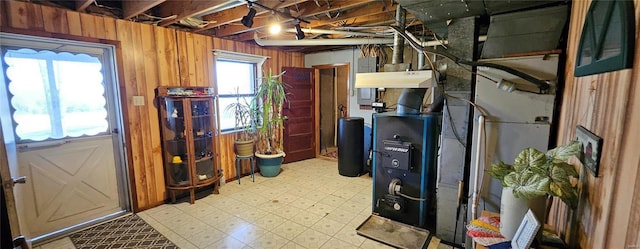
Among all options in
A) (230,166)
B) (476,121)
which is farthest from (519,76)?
(230,166)

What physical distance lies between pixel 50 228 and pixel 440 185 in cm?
386

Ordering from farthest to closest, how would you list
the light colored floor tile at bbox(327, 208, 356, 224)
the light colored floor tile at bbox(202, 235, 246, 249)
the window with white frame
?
1. the window with white frame
2. the light colored floor tile at bbox(327, 208, 356, 224)
3. the light colored floor tile at bbox(202, 235, 246, 249)

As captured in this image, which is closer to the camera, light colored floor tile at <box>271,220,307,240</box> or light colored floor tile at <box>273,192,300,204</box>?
light colored floor tile at <box>271,220,307,240</box>

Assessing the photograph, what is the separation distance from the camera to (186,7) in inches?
106

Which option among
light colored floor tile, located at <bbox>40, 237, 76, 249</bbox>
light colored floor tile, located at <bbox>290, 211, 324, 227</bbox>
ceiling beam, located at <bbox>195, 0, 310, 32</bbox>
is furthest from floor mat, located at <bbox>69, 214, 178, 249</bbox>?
ceiling beam, located at <bbox>195, 0, 310, 32</bbox>

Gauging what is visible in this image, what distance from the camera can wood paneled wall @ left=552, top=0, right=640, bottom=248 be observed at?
2.44 ft

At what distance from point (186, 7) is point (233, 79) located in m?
1.56

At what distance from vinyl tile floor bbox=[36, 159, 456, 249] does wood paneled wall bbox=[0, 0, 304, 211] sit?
1.75 feet

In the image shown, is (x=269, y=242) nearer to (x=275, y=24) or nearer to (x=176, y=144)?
(x=176, y=144)

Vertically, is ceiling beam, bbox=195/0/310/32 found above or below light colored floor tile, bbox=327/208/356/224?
above

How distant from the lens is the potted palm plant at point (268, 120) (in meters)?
4.24

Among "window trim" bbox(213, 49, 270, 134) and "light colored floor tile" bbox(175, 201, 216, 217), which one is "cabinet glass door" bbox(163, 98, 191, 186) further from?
"window trim" bbox(213, 49, 270, 134)

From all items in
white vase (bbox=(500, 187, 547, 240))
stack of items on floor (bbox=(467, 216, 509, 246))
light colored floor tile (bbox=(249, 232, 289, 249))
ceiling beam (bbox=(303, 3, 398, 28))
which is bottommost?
light colored floor tile (bbox=(249, 232, 289, 249))

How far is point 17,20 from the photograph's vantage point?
7.27 feet
